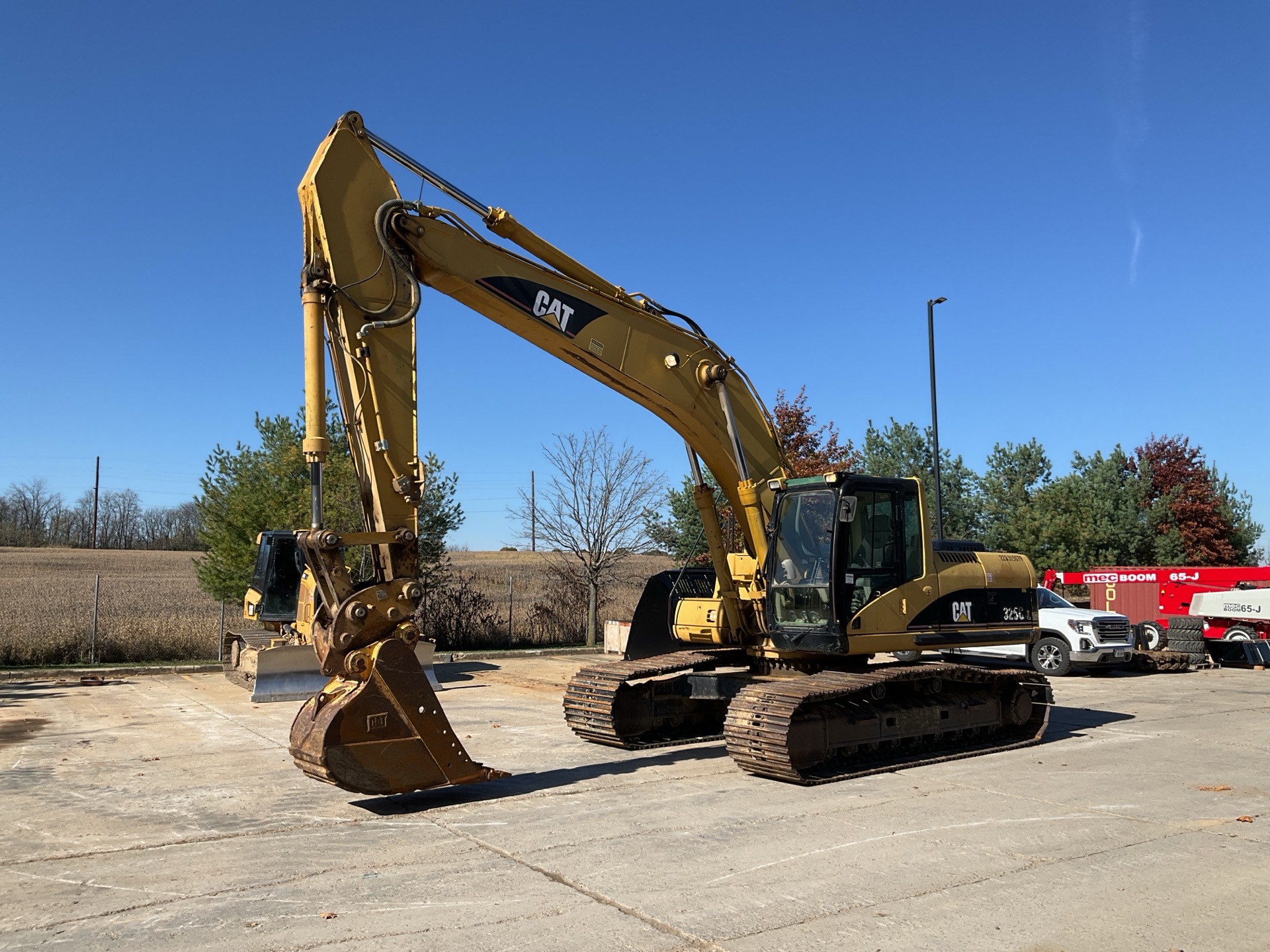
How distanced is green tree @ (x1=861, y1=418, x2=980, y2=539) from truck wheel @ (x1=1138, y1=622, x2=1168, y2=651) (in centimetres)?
956

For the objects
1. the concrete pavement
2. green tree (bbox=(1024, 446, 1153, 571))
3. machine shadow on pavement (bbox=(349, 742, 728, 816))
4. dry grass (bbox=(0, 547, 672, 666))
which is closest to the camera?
the concrete pavement

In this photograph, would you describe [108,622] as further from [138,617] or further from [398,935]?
[398,935]

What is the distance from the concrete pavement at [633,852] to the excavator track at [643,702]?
0.29 meters

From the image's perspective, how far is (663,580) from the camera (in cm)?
1194

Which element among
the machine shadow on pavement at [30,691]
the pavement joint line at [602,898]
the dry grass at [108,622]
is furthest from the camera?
the dry grass at [108,622]

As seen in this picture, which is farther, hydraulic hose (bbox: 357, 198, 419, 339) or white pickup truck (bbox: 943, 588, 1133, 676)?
white pickup truck (bbox: 943, 588, 1133, 676)

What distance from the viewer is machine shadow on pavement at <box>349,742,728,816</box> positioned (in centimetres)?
825

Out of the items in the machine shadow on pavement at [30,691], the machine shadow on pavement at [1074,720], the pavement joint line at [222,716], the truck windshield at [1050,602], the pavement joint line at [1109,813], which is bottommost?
the machine shadow on pavement at [1074,720]

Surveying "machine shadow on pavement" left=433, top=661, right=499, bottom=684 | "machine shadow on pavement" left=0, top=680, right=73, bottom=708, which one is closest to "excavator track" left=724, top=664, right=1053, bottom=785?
"machine shadow on pavement" left=433, top=661, right=499, bottom=684

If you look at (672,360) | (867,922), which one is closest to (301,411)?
(672,360)

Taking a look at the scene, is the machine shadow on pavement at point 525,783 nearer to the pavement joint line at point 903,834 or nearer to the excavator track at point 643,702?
the excavator track at point 643,702

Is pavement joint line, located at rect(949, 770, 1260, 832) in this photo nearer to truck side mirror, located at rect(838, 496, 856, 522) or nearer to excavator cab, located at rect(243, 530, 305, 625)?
truck side mirror, located at rect(838, 496, 856, 522)

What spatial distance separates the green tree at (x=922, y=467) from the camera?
1293 inches

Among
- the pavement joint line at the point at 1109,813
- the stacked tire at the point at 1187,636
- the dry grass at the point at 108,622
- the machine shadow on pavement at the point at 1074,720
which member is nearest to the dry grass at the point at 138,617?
the dry grass at the point at 108,622
